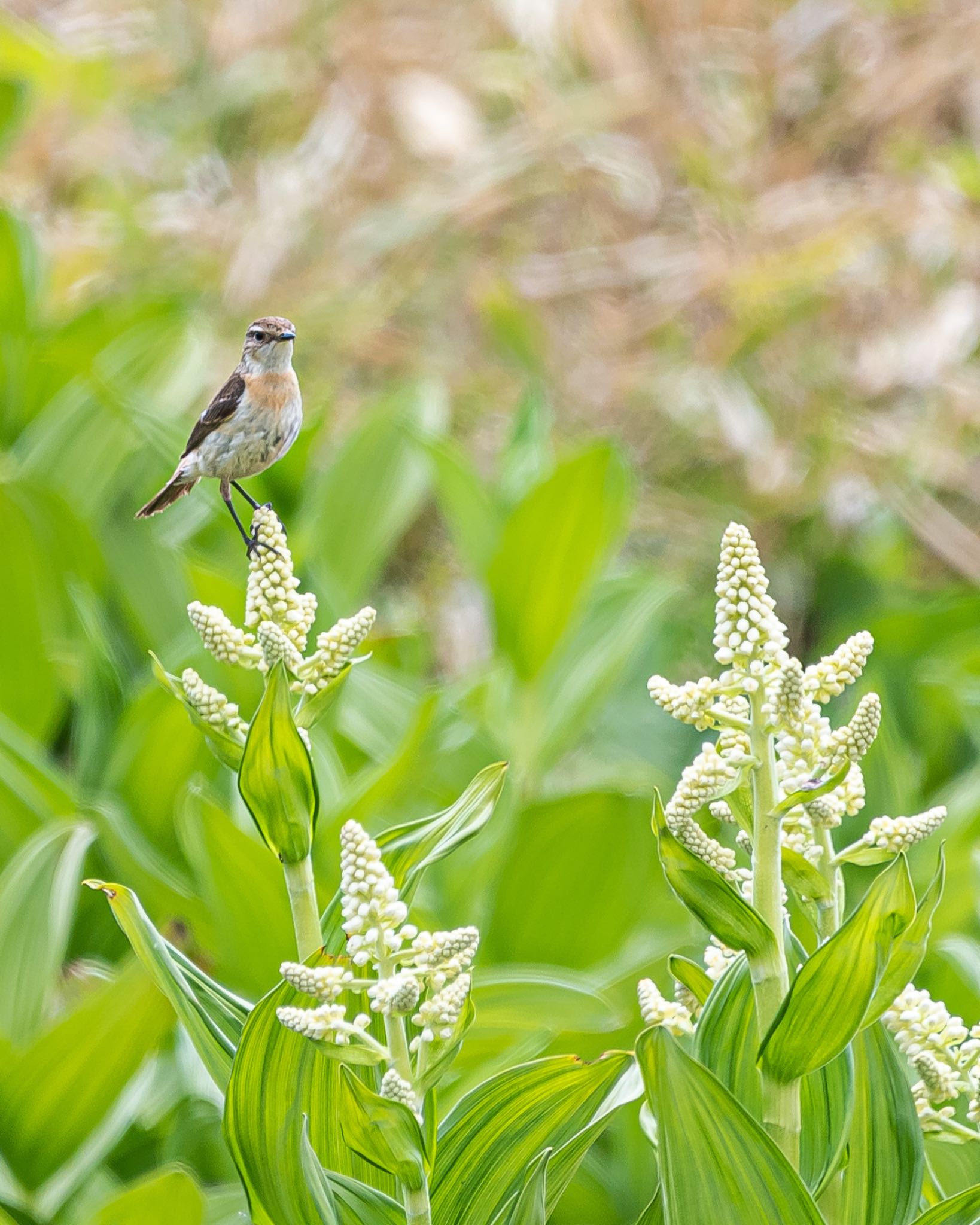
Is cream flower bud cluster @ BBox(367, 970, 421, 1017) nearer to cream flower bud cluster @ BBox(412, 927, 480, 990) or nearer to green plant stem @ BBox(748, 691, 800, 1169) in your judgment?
cream flower bud cluster @ BBox(412, 927, 480, 990)

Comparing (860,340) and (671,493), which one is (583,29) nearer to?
(860,340)

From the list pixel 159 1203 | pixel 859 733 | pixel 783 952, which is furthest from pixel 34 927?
pixel 859 733

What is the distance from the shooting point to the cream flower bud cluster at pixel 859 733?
2.92ft

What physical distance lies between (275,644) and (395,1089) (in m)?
0.28

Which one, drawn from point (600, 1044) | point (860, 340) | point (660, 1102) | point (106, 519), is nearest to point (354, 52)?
point (860, 340)

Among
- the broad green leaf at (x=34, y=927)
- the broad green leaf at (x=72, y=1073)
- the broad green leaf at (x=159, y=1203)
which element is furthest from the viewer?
the broad green leaf at (x=34, y=927)

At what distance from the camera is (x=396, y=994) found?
0.85 m

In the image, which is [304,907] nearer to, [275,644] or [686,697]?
[275,644]

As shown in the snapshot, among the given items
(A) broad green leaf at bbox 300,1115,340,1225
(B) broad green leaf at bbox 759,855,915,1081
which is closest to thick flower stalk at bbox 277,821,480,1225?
(A) broad green leaf at bbox 300,1115,340,1225

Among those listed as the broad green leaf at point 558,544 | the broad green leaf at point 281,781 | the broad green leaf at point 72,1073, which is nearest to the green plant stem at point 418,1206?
the broad green leaf at point 281,781

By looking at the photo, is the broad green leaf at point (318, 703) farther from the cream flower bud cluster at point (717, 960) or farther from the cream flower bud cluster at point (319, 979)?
the cream flower bud cluster at point (717, 960)

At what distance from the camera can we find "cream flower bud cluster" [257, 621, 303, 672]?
0.89 metres

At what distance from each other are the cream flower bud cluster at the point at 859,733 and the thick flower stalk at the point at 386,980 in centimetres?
25

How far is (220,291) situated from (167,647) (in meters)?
3.36
